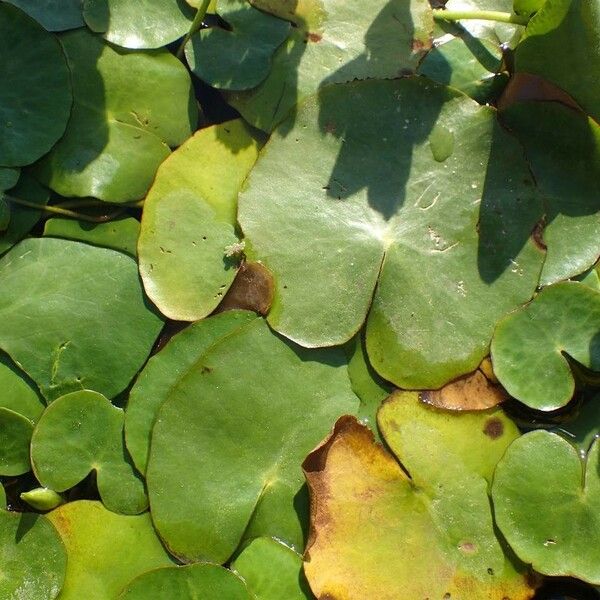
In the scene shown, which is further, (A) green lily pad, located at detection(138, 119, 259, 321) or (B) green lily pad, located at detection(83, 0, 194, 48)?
(B) green lily pad, located at detection(83, 0, 194, 48)

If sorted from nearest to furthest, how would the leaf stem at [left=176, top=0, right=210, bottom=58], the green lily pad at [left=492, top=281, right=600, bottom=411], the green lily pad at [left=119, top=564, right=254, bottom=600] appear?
the green lily pad at [left=119, top=564, right=254, bottom=600] → the green lily pad at [left=492, top=281, right=600, bottom=411] → the leaf stem at [left=176, top=0, right=210, bottom=58]

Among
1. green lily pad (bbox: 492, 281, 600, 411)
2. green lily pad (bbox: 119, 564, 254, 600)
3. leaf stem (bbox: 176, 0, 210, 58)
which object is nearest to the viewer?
green lily pad (bbox: 119, 564, 254, 600)

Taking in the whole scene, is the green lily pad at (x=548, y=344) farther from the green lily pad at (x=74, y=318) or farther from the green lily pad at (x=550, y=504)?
the green lily pad at (x=74, y=318)

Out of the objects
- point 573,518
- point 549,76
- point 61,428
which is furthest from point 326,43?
point 573,518

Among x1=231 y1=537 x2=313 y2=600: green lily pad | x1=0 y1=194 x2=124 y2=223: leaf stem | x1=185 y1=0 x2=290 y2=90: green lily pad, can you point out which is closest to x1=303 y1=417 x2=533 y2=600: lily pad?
x1=231 y1=537 x2=313 y2=600: green lily pad

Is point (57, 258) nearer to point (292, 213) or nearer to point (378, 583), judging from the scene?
point (292, 213)

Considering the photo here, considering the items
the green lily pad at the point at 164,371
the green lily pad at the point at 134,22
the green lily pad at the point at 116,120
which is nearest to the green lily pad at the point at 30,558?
the green lily pad at the point at 164,371

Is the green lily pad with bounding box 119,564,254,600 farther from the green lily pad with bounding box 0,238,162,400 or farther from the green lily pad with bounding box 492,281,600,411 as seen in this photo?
the green lily pad with bounding box 492,281,600,411

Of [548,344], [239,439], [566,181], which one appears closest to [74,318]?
[239,439]
